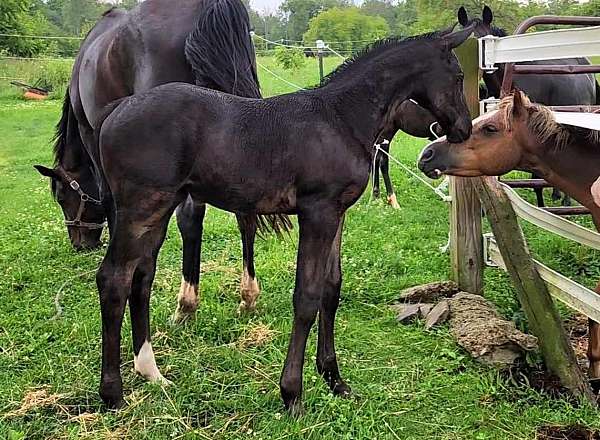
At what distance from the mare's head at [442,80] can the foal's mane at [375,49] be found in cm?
5

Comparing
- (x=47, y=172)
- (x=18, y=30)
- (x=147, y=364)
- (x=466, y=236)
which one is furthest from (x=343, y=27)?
(x=147, y=364)

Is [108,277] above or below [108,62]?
below

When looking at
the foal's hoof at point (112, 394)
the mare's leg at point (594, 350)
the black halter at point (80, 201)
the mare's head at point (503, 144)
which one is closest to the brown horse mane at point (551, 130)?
the mare's head at point (503, 144)

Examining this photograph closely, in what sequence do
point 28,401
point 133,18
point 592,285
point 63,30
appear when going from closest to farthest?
point 28,401
point 133,18
point 592,285
point 63,30

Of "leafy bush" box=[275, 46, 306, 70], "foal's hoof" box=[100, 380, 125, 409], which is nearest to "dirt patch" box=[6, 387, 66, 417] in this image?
"foal's hoof" box=[100, 380, 125, 409]

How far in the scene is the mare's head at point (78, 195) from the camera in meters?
5.68

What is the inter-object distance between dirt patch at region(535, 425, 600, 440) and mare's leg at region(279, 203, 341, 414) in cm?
107

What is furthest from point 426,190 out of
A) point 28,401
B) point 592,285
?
point 28,401

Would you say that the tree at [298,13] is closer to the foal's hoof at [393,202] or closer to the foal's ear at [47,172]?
the foal's hoof at [393,202]

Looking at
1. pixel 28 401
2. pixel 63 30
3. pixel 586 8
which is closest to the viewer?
pixel 28 401

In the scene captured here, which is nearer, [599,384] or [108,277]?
[108,277]

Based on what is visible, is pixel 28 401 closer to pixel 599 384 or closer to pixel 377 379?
pixel 377 379

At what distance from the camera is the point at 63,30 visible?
45.6 metres

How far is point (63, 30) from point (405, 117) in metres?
47.6
